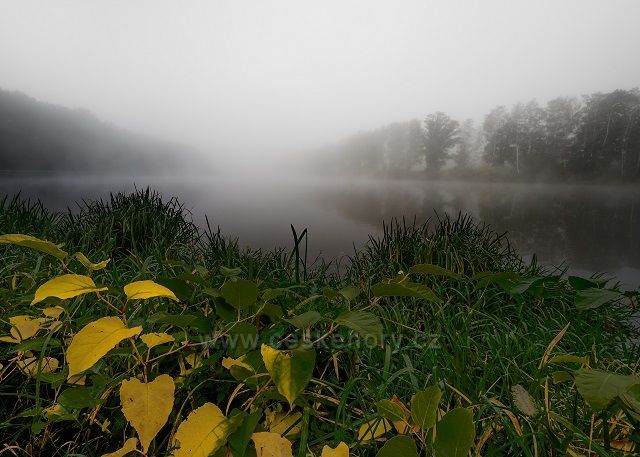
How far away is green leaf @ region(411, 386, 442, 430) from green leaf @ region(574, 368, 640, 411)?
202 millimetres

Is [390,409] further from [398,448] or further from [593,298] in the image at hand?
[593,298]

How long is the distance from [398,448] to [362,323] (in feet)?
0.75

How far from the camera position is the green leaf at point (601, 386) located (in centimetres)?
46

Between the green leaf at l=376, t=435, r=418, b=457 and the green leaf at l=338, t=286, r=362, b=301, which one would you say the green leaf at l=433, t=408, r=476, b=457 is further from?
the green leaf at l=338, t=286, r=362, b=301

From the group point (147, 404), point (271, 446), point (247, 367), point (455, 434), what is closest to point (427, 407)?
point (455, 434)

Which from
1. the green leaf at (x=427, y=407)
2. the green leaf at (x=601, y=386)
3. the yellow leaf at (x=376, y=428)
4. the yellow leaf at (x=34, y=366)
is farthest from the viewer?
the yellow leaf at (x=34, y=366)

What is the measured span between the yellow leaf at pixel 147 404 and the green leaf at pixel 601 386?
2.18ft

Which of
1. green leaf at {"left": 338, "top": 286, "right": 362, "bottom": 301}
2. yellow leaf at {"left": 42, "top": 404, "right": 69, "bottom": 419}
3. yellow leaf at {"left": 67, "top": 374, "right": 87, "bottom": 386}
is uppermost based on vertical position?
green leaf at {"left": 338, "top": 286, "right": 362, "bottom": 301}

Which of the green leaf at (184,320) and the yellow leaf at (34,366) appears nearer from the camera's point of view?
the green leaf at (184,320)

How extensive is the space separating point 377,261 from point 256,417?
2834 mm

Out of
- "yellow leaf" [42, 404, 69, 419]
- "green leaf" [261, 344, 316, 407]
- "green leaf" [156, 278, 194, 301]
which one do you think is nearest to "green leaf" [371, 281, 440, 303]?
"green leaf" [261, 344, 316, 407]

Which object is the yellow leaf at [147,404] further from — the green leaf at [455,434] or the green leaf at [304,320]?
the green leaf at [455,434]

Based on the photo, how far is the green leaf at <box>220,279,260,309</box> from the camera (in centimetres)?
75

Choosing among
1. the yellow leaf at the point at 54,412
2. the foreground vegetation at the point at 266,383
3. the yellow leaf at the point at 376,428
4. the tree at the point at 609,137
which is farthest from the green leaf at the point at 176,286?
the tree at the point at 609,137
